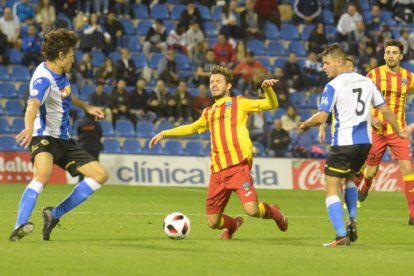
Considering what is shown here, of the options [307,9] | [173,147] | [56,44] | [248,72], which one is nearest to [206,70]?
[248,72]

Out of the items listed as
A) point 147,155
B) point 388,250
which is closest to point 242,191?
point 388,250

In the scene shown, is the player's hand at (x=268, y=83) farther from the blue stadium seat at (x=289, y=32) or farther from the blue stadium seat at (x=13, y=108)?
the blue stadium seat at (x=289, y=32)

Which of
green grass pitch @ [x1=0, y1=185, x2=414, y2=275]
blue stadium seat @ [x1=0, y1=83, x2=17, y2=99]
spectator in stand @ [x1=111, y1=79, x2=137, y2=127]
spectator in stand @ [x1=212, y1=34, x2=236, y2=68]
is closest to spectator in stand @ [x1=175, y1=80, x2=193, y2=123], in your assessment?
spectator in stand @ [x1=111, y1=79, x2=137, y2=127]

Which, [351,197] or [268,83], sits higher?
[268,83]

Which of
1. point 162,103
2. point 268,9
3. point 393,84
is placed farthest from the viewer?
point 268,9

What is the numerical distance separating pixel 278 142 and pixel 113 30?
5.35 m

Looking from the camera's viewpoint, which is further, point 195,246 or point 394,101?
point 394,101

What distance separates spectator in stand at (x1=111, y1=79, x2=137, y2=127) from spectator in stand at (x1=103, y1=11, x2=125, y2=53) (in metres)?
2.10

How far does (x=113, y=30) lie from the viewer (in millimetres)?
26781

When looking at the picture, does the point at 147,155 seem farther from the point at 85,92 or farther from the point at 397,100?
the point at 397,100

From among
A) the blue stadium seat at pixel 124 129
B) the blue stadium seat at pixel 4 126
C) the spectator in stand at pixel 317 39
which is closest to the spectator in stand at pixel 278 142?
the blue stadium seat at pixel 124 129

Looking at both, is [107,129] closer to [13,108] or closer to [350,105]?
[13,108]

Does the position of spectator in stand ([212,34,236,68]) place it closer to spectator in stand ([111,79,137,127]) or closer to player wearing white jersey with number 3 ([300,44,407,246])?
spectator in stand ([111,79,137,127])

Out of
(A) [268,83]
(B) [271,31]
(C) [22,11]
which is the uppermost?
(C) [22,11]
